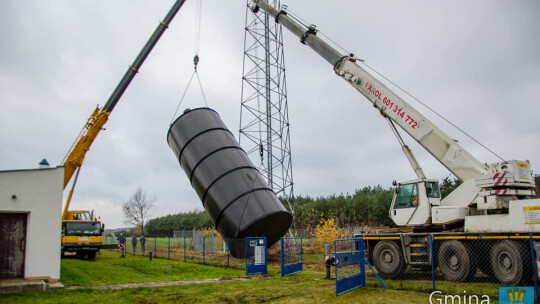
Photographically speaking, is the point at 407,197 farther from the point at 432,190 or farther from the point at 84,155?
the point at 84,155

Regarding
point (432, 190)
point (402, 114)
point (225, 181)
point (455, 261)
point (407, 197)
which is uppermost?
point (402, 114)

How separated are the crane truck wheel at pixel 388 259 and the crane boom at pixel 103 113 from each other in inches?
496

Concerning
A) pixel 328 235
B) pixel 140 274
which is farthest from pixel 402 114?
pixel 328 235

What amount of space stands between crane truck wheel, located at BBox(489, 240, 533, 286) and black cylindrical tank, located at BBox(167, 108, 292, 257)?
6.21 metres

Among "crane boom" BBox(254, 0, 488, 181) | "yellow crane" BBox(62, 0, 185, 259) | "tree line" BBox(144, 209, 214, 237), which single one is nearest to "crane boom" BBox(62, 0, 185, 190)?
"yellow crane" BBox(62, 0, 185, 259)

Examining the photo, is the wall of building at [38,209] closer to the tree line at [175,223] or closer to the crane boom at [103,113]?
the crane boom at [103,113]

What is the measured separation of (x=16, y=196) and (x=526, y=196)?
1171 centimetres

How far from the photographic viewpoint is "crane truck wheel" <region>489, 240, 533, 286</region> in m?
7.42

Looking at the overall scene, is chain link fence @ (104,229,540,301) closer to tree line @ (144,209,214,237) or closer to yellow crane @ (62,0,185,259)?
yellow crane @ (62,0,185,259)

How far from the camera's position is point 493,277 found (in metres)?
8.16

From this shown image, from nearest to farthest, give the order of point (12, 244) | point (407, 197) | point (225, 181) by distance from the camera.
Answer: point (12, 244)
point (407, 197)
point (225, 181)

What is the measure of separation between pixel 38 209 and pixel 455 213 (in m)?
9.94

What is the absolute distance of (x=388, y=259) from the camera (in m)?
9.80

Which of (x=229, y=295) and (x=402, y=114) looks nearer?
(x=229, y=295)
